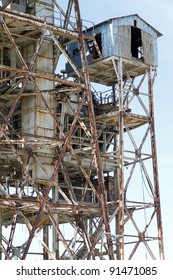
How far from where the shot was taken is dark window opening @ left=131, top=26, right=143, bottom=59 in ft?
142

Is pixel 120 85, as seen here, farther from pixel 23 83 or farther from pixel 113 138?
pixel 23 83

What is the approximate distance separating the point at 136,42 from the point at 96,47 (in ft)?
9.74

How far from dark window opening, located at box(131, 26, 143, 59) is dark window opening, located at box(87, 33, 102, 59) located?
77.7 inches

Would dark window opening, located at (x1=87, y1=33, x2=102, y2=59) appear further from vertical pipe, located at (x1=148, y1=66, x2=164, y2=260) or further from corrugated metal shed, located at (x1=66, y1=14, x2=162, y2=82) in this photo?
vertical pipe, located at (x1=148, y1=66, x2=164, y2=260)

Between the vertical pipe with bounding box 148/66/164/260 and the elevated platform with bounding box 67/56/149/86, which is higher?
the elevated platform with bounding box 67/56/149/86

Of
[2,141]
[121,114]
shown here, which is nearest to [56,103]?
[121,114]

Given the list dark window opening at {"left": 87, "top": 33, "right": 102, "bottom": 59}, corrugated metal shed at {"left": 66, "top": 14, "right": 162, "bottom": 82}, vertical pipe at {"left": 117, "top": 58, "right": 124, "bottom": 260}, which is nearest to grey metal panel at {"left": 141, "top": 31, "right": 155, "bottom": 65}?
corrugated metal shed at {"left": 66, "top": 14, "right": 162, "bottom": 82}

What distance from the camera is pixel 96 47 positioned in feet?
137

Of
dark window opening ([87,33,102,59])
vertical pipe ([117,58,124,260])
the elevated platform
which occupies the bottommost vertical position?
vertical pipe ([117,58,124,260])

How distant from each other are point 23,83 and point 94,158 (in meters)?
4.92

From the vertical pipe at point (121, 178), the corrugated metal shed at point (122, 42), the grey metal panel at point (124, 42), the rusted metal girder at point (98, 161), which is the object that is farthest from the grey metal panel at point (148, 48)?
the rusted metal girder at point (98, 161)

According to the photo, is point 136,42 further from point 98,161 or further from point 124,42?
point 98,161

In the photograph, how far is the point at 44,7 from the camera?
4028cm

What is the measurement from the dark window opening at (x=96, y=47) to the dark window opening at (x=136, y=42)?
1.97 metres
